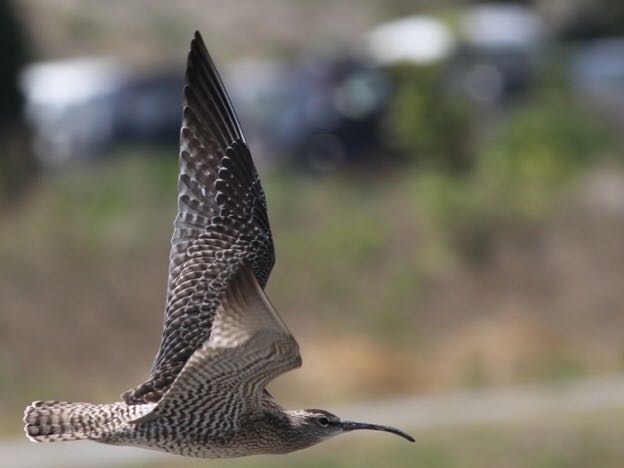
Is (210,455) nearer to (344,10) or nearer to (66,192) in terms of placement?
(66,192)

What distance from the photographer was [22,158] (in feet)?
85.1

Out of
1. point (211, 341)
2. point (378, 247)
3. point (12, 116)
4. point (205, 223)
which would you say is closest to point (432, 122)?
point (378, 247)

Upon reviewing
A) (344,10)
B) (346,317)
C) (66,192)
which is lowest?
(346,317)

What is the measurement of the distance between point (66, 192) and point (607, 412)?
9328mm

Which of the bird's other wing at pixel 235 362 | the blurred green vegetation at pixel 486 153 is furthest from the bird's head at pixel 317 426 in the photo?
A: the blurred green vegetation at pixel 486 153

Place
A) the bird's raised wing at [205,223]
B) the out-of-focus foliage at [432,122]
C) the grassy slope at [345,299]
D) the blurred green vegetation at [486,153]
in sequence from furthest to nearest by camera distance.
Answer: the out-of-focus foliage at [432,122] < the blurred green vegetation at [486,153] < the grassy slope at [345,299] < the bird's raised wing at [205,223]

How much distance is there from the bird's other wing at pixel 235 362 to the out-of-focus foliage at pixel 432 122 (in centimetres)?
1660

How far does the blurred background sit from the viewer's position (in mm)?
18484

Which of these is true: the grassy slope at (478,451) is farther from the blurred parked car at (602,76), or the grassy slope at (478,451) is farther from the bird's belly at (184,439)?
the blurred parked car at (602,76)

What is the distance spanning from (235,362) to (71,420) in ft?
5.03

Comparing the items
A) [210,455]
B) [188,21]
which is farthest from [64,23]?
[210,455]

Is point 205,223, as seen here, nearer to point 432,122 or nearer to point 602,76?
point 432,122

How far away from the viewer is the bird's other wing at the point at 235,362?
7508 mm

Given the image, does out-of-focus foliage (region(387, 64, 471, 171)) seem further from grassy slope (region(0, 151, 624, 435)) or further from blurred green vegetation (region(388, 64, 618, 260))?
grassy slope (region(0, 151, 624, 435))
